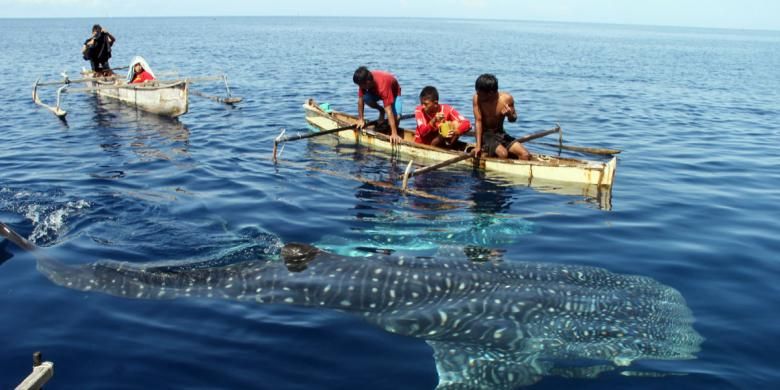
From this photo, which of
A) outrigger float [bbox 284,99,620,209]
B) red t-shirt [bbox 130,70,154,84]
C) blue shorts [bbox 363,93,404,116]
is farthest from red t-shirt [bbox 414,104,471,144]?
red t-shirt [bbox 130,70,154,84]

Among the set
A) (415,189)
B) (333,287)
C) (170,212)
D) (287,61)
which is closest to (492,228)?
(415,189)

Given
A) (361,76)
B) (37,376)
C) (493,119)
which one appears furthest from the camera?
(361,76)

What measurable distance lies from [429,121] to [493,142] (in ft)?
5.59

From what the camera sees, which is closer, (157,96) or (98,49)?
(157,96)

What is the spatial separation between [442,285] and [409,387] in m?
1.68

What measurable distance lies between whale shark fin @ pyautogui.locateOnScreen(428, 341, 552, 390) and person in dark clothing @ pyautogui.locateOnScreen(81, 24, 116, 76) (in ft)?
68.9

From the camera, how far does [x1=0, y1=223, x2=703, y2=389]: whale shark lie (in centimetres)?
603

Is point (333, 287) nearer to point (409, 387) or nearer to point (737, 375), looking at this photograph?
point (409, 387)

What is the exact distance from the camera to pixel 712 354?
6211mm

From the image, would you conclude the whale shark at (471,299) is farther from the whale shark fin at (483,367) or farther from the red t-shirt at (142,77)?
the red t-shirt at (142,77)

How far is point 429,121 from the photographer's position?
46.8 feet

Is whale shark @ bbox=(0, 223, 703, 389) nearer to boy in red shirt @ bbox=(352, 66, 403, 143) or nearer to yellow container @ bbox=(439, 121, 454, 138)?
yellow container @ bbox=(439, 121, 454, 138)

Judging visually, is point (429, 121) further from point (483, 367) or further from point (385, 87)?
point (483, 367)

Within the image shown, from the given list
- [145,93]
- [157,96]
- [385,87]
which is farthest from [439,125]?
[145,93]
